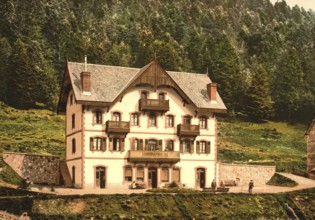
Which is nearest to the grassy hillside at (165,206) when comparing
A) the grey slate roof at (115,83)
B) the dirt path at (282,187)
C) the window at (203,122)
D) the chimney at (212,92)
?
the dirt path at (282,187)

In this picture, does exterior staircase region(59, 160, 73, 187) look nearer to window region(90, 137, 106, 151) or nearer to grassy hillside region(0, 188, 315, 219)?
window region(90, 137, 106, 151)

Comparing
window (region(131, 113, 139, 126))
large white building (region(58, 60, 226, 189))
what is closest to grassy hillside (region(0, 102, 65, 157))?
large white building (region(58, 60, 226, 189))

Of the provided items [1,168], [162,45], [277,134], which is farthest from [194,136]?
[162,45]

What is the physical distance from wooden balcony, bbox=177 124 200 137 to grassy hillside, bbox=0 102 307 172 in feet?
59.0

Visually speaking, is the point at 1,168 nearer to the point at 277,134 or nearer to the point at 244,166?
the point at 244,166

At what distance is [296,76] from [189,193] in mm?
74441

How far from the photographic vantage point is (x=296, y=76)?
129m

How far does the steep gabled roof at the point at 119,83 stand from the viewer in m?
68.8

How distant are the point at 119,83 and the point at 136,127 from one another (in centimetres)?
577

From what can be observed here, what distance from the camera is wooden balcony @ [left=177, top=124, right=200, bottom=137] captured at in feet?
236

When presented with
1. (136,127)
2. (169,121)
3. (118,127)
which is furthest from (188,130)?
(118,127)

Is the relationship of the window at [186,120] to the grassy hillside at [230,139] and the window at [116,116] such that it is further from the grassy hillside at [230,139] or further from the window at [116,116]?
the grassy hillside at [230,139]

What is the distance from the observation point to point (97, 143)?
68.0 metres

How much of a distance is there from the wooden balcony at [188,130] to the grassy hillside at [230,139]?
18.0m
